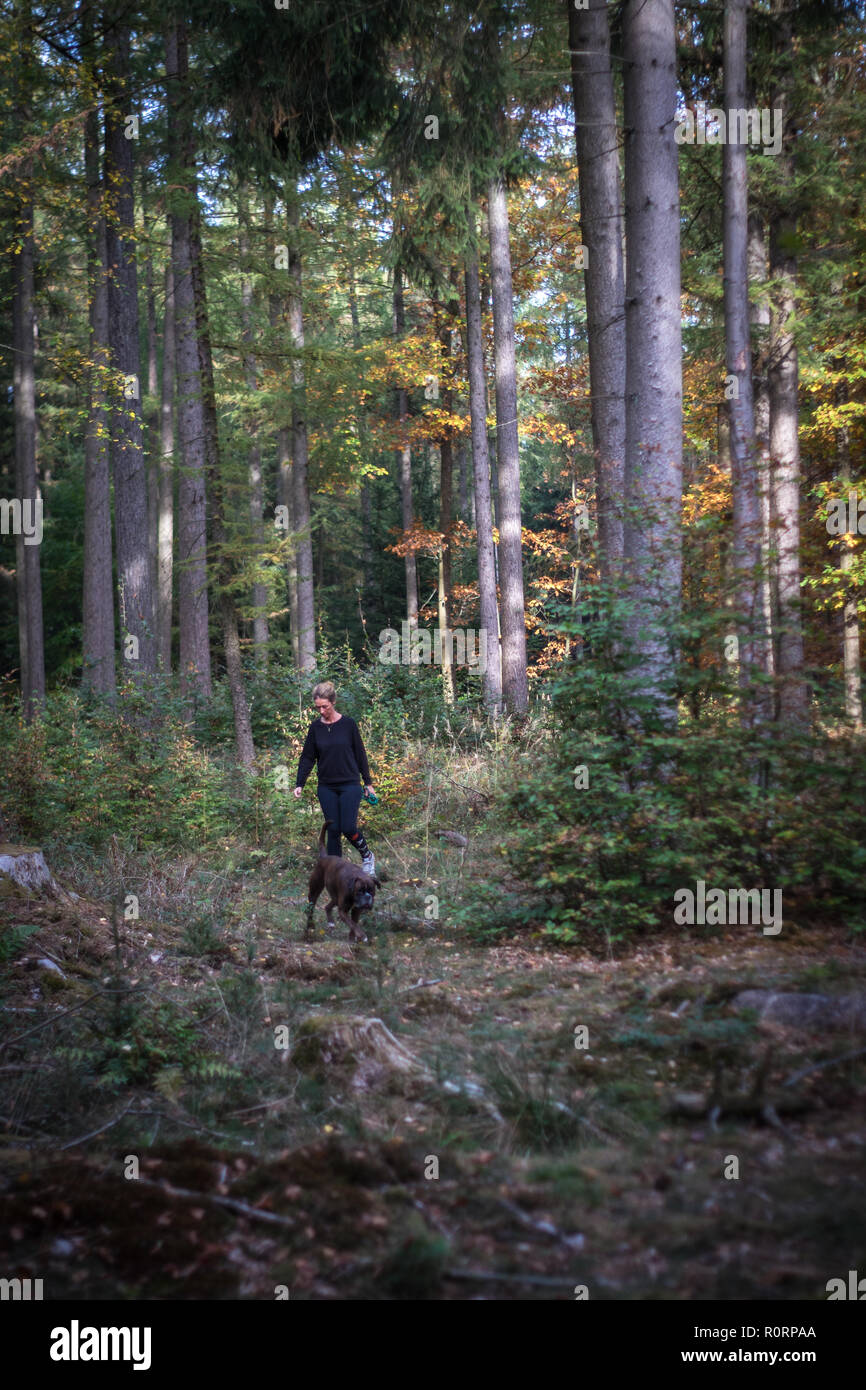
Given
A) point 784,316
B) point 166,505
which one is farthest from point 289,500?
point 784,316

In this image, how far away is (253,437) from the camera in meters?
17.5

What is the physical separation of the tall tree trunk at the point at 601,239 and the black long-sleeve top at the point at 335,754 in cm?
358

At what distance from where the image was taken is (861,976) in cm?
508

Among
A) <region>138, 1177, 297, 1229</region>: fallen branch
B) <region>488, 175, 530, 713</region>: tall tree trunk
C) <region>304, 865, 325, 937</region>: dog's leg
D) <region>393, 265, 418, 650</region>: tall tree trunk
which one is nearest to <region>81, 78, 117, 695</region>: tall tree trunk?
<region>488, 175, 530, 713</region>: tall tree trunk

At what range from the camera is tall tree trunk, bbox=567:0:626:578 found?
32.9 feet

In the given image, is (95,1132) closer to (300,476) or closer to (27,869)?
(27,869)

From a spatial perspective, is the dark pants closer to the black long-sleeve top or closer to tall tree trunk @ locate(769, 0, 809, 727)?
the black long-sleeve top

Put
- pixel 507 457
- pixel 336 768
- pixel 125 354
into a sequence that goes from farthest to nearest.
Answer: pixel 507 457, pixel 125 354, pixel 336 768

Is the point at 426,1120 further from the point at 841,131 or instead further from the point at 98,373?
the point at 841,131

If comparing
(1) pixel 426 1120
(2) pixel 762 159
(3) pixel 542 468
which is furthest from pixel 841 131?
(3) pixel 542 468

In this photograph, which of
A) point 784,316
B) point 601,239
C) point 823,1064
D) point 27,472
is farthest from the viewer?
point 27,472

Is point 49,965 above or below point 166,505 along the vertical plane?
below

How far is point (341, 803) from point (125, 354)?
10.5 m

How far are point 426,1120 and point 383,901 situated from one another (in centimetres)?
491
